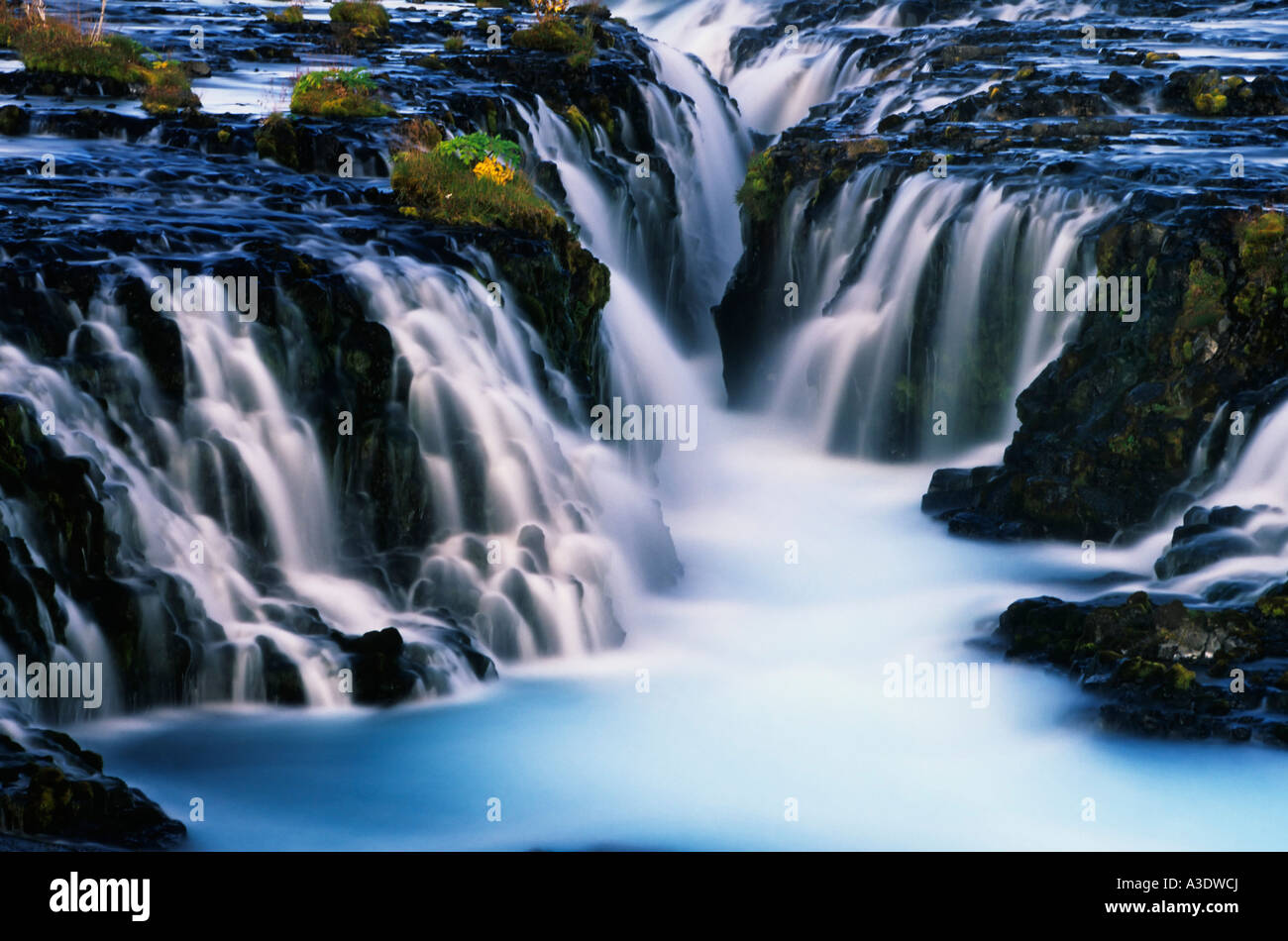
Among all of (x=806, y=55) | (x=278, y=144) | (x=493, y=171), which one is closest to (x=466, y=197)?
(x=493, y=171)

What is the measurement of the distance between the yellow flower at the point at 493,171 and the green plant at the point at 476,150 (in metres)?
0.20

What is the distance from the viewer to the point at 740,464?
20281 mm

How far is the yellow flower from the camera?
17.9 metres

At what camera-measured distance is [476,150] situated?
1836cm

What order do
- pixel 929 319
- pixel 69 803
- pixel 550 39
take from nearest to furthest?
pixel 69 803
pixel 929 319
pixel 550 39

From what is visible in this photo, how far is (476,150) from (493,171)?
60 centimetres

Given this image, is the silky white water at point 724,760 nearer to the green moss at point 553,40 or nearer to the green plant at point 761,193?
the green plant at point 761,193

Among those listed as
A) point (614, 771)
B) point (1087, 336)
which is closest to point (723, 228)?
point (1087, 336)

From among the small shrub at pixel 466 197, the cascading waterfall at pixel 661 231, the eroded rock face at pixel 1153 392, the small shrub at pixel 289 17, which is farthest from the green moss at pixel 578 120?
the eroded rock face at pixel 1153 392

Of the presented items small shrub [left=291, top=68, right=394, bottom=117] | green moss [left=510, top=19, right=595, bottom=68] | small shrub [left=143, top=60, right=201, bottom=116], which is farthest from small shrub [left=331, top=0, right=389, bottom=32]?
small shrub [left=291, top=68, right=394, bottom=117]

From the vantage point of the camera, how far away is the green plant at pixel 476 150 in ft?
60.1

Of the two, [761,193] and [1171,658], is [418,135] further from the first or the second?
[1171,658]

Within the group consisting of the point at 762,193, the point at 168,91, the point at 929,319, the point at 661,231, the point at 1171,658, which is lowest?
the point at 1171,658

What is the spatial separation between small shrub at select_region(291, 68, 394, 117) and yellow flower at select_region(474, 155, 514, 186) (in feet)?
11.5
